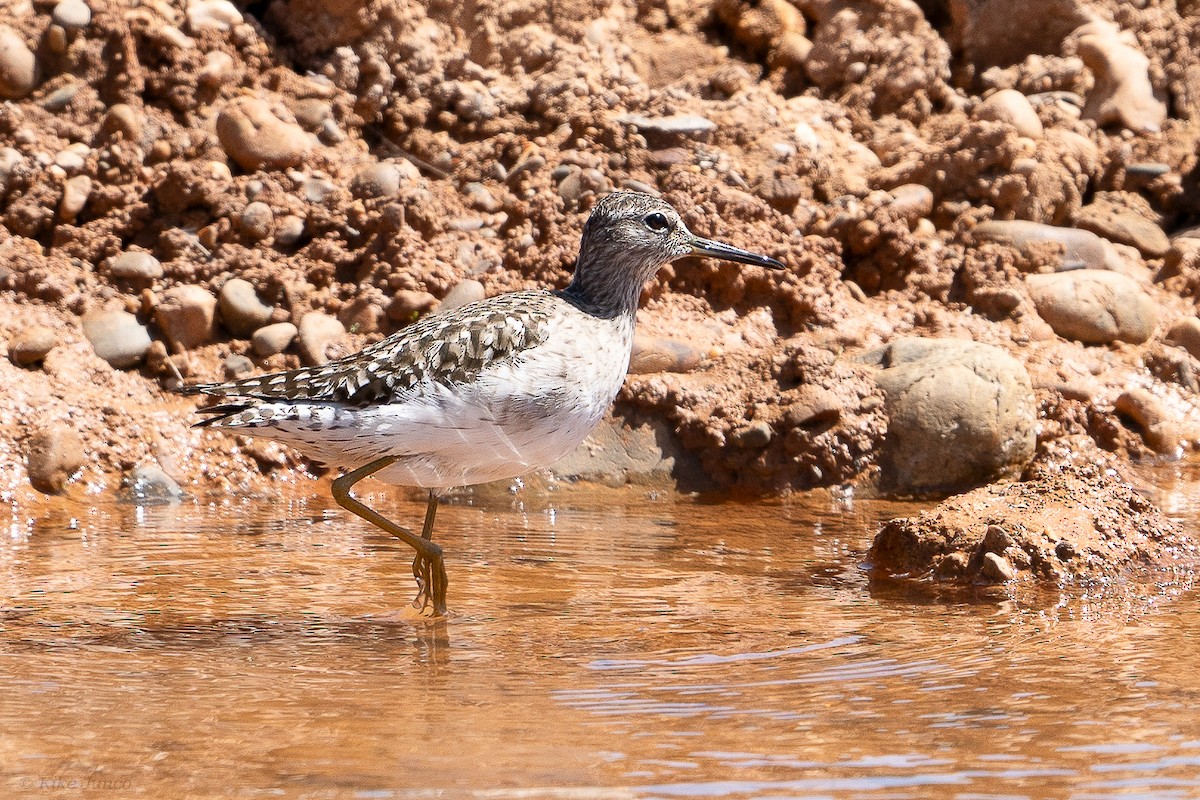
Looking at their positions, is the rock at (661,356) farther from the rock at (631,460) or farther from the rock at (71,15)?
the rock at (71,15)

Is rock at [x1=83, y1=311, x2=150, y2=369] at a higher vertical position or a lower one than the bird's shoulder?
higher

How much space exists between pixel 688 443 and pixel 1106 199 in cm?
435

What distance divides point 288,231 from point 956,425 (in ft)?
13.8

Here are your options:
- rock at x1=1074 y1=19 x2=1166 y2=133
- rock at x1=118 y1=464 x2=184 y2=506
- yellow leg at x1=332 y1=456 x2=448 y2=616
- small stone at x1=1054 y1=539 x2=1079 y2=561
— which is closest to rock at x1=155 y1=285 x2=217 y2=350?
rock at x1=118 y1=464 x2=184 y2=506

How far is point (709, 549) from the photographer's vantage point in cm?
697

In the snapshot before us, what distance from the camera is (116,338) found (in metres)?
8.52

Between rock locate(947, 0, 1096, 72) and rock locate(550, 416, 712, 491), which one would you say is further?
rock locate(947, 0, 1096, 72)

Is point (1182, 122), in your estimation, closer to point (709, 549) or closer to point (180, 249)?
point (709, 549)

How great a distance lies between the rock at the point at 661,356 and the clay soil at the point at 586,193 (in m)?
0.07

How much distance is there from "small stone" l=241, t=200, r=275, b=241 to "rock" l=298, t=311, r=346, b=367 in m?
0.67

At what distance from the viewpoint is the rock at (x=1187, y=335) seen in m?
9.85

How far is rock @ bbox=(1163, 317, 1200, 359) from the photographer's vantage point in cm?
985

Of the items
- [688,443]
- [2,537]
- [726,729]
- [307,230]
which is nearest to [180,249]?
[307,230]

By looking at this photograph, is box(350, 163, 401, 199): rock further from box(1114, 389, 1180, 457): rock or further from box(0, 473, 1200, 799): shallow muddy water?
box(1114, 389, 1180, 457): rock
